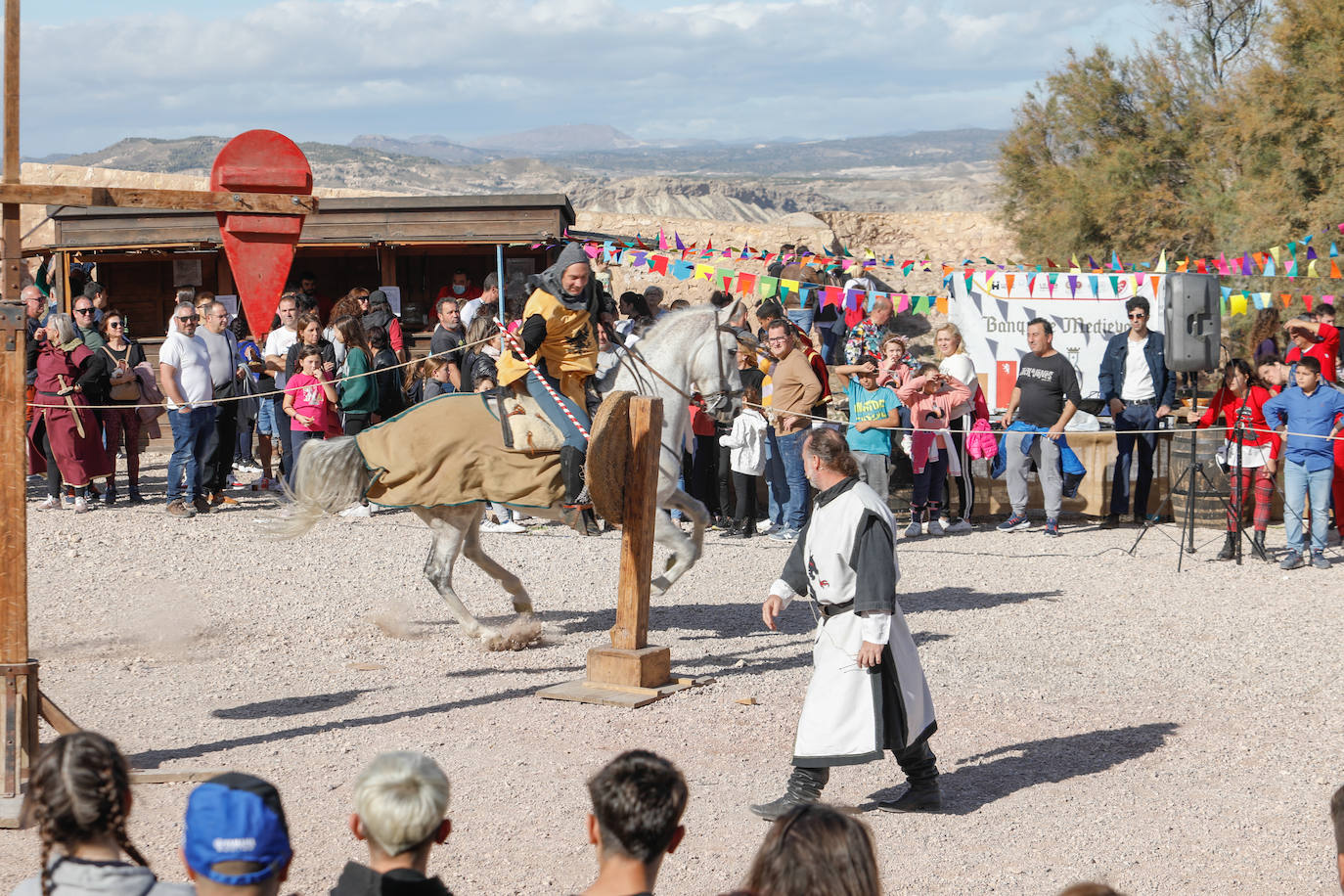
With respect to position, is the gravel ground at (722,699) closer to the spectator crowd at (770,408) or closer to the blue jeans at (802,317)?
the spectator crowd at (770,408)

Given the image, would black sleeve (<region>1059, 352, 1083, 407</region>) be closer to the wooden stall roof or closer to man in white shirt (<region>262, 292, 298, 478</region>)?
man in white shirt (<region>262, 292, 298, 478</region>)

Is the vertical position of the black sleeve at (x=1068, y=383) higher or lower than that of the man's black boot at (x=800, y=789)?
higher

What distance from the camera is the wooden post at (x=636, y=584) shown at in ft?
23.7

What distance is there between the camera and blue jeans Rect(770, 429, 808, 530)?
11938 millimetres

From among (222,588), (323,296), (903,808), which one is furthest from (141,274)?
(903,808)

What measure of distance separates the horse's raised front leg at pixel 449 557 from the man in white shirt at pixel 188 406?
4774mm

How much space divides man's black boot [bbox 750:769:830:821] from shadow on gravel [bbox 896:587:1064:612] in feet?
13.2

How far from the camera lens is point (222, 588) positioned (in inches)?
390

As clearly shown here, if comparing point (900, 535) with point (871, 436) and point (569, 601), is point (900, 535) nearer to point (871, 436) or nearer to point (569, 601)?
point (871, 436)

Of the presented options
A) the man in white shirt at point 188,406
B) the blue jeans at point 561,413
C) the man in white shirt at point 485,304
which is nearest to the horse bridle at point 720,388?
the blue jeans at point 561,413

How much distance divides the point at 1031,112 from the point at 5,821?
27159 millimetres

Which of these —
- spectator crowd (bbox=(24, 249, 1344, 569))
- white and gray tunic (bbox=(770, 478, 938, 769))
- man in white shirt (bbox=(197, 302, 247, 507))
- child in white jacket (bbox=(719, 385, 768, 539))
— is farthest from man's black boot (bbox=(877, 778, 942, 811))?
man in white shirt (bbox=(197, 302, 247, 507))

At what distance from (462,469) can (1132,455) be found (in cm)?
712

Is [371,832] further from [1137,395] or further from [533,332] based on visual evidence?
[1137,395]
